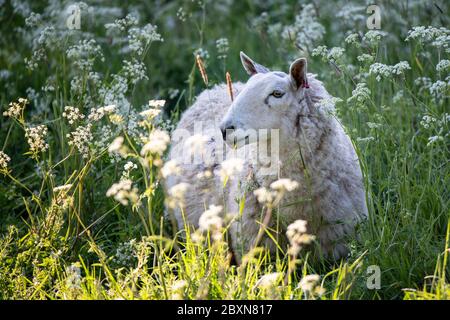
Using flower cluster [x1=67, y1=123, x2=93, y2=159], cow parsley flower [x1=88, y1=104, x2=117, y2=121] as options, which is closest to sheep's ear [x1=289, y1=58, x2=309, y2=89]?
cow parsley flower [x1=88, y1=104, x2=117, y2=121]

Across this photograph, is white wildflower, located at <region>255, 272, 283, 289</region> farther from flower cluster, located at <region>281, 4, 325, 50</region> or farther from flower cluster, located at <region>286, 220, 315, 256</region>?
flower cluster, located at <region>281, 4, 325, 50</region>

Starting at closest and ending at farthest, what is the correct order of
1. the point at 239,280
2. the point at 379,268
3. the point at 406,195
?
1. the point at 239,280
2. the point at 379,268
3. the point at 406,195

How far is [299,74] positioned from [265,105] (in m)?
0.28

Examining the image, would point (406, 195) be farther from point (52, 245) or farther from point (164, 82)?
point (164, 82)

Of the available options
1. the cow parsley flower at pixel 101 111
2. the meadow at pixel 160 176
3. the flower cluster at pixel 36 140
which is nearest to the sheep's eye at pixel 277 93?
the meadow at pixel 160 176

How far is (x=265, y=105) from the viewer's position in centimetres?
403

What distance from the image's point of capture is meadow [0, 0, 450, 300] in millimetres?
3477

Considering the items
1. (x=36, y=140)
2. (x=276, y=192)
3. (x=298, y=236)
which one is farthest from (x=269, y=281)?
(x=36, y=140)

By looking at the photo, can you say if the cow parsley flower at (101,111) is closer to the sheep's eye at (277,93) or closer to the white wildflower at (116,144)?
the white wildflower at (116,144)

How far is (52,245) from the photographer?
158 inches

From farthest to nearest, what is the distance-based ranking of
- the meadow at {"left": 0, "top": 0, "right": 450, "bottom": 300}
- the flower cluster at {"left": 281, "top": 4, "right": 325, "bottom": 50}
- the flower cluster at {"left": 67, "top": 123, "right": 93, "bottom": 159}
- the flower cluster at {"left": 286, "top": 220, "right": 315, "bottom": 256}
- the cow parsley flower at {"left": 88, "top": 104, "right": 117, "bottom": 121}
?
the flower cluster at {"left": 281, "top": 4, "right": 325, "bottom": 50}
the flower cluster at {"left": 67, "top": 123, "right": 93, "bottom": 159}
the cow parsley flower at {"left": 88, "top": 104, "right": 117, "bottom": 121}
the meadow at {"left": 0, "top": 0, "right": 450, "bottom": 300}
the flower cluster at {"left": 286, "top": 220, "right": 315, "bottom": 256}

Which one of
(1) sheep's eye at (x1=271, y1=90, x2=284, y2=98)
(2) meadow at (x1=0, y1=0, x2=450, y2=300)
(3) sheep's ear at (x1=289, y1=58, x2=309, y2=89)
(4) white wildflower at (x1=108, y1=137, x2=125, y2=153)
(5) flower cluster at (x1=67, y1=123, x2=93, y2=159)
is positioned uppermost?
(4) white wildflower at (x1=108, y1=137, x2=125, y2=153)

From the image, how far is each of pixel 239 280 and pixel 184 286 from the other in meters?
0.28
